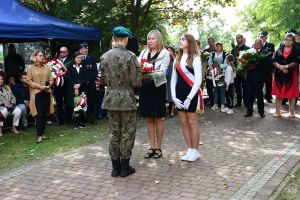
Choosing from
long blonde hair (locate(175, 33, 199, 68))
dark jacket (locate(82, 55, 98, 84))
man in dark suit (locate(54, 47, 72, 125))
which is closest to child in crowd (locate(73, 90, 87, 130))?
dark jacket (locate(82, 55, 98, 84))

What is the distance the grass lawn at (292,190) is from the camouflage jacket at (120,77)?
2.17 m

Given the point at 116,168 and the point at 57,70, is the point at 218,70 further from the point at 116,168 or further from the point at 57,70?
the point at 116,168

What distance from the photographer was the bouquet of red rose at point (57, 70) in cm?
985

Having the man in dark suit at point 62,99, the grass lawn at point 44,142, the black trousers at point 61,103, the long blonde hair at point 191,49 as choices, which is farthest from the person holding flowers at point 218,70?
the long blonde hair at point 191,49

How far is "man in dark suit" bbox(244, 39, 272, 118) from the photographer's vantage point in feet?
33.3

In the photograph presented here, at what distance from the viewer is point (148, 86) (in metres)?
6.46

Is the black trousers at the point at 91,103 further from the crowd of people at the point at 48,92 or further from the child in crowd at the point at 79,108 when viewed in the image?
the child in crowd at the point at 79,108

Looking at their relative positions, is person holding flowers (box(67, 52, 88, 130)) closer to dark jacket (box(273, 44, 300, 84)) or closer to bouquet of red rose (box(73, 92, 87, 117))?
bouquet of red rose (box(73, 92, 87, 117))

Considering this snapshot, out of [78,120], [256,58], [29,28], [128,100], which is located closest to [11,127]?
[78,120]

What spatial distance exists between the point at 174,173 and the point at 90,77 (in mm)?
4462

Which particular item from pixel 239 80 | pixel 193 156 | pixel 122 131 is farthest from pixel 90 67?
pixel 239 80

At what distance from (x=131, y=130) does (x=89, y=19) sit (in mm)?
8280

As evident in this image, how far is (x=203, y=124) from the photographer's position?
9.67 meters

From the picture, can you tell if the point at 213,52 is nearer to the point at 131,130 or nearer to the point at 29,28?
the point at 29,28
